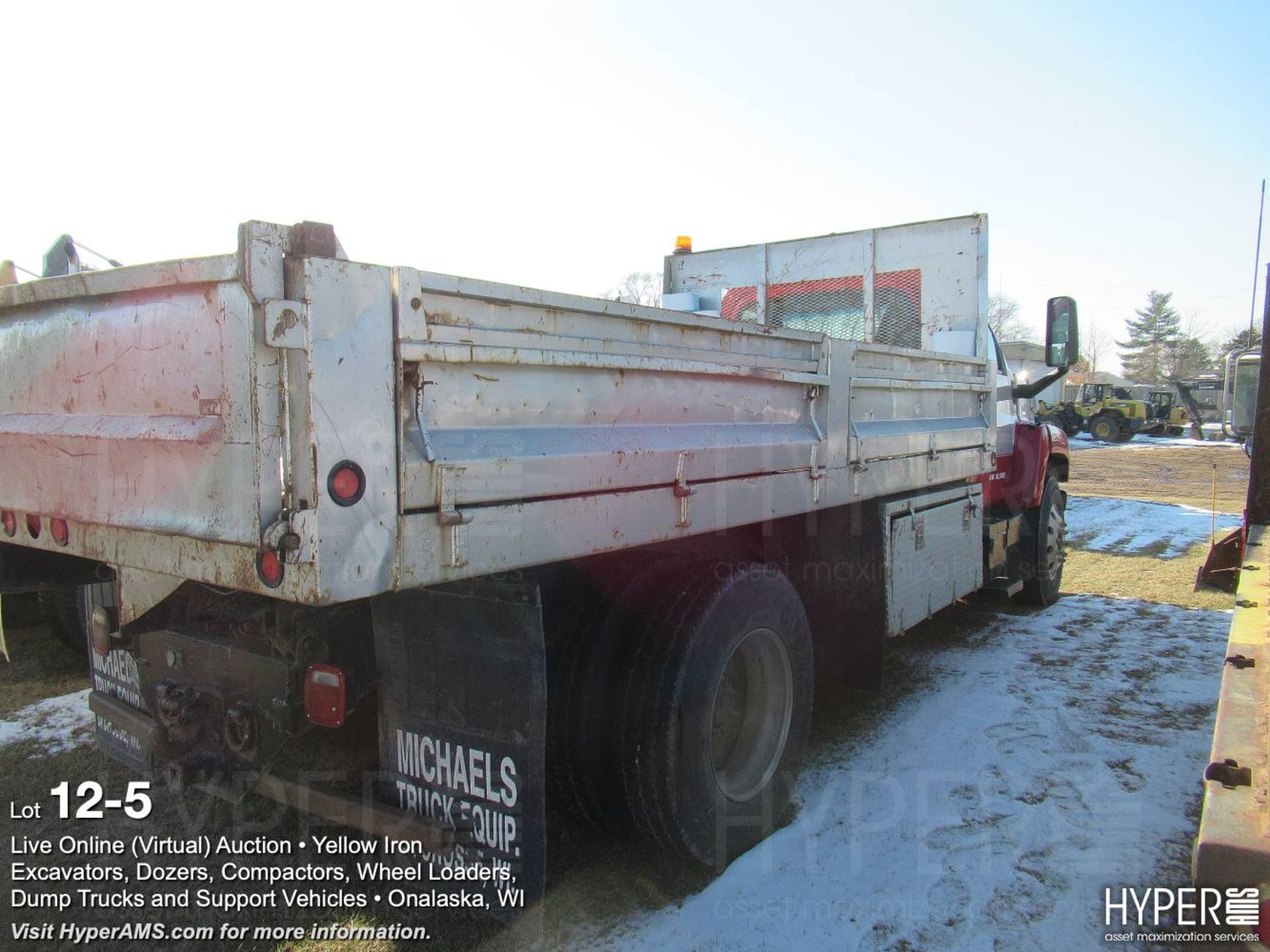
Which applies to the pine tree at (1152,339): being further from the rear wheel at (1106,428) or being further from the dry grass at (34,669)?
the dry grass at (34,669)

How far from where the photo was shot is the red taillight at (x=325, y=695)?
2.37m

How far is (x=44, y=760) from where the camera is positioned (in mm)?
3793

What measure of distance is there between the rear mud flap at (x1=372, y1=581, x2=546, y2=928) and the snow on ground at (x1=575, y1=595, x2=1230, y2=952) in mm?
557

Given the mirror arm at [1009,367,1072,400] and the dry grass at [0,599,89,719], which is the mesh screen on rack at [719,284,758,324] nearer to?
the mirror arm at [1009,367,1072,400]

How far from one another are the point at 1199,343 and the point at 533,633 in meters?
90.2

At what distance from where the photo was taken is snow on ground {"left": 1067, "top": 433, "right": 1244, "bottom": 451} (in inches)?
1182

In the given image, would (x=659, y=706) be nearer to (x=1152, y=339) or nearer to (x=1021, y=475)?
(x=1021, y=475)

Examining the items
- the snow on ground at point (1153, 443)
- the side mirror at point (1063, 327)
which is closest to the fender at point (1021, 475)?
the side mirror at point (1063, 327)

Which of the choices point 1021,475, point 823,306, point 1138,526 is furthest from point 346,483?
point 1138,526

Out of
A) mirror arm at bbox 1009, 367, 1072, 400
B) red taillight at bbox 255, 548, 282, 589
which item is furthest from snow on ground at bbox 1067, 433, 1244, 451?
red taillight at bbox 255, 548, 282, 589

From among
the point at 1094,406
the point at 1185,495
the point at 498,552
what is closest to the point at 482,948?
the point at 498,552

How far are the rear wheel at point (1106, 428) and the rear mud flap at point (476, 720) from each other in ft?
117

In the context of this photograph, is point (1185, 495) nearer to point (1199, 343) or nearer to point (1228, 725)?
point (1228, 725)

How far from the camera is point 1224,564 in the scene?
6.30m
